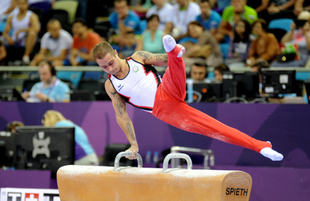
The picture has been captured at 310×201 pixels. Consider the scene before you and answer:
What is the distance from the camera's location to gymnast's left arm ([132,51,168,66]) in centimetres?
369

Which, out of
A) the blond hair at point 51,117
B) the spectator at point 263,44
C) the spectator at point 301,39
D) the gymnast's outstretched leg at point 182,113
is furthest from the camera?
the spectator at point 263,44

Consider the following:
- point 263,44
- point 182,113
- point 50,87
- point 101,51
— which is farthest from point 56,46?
point 182,113

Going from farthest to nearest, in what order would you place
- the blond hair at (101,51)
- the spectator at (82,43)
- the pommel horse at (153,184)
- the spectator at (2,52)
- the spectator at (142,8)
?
1. the spectator at (142,8)
2. the spectator at (2,52)
3. the spectator at (82,43)
4. the blond hair at (101,51)
5. the pommel horse at (153,184)

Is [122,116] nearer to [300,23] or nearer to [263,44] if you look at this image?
[263,44]

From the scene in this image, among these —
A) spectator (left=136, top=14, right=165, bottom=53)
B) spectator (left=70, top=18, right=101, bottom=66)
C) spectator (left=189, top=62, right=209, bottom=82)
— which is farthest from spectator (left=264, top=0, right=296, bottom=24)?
spectator (left=70, top=18, right=101, bottom=66)

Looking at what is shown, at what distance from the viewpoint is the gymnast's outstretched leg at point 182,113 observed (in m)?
3.18

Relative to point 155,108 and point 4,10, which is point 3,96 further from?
point 4,10

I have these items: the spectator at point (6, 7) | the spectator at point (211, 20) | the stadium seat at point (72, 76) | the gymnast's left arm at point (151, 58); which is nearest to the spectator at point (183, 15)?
the spectator at point (211, 20)

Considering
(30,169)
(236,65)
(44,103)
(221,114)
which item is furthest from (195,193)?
(236,65)

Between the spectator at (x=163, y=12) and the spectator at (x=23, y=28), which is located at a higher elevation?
the spectator at (x=163, y=12)

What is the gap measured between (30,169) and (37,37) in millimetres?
4812

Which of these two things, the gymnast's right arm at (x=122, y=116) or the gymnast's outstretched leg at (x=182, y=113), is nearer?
the gymnast's outstretched leg at (x=182, y=113)

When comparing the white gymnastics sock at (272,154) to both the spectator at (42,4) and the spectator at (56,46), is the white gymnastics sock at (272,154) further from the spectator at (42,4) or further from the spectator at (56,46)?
the spectator at (42,4)

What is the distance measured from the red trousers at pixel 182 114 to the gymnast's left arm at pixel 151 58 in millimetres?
213
